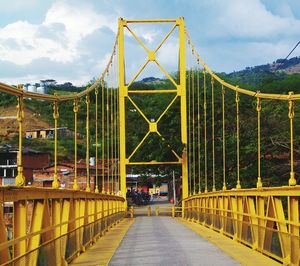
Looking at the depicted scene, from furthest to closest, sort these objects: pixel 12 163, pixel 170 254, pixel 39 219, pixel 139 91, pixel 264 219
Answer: pixel 139 91 < pixel 12 163 < pixel 170 254 < pixel 264 219 < pixel 39 219

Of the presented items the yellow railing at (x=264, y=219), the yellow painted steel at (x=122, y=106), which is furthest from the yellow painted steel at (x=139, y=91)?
the yellow railing at (x=264, y=219)

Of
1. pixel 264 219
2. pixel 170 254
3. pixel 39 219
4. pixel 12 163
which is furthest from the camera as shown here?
pixel 12 163

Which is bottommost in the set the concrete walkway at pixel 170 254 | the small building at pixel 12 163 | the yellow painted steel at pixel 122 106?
the concrete walkway at pixel 170 254

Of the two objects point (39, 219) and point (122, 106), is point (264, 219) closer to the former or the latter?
point (39, 219)

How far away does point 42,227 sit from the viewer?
8.84 m

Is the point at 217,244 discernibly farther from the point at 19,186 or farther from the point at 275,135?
the point at 275,135

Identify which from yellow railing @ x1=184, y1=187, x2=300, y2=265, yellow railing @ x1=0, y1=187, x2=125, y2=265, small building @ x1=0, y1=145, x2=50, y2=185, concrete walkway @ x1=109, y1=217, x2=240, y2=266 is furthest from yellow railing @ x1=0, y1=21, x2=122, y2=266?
yellow railing @ x1=184, y1=187, x2=300, y2=265

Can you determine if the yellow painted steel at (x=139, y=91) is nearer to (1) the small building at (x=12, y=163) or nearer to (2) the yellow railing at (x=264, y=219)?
(1) the small building at (x=12, y=163)

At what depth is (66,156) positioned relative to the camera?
60.7 m

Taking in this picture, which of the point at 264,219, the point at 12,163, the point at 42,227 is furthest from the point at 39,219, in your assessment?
the point at 12,163

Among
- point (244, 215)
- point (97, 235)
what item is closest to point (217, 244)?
point (244, 215)

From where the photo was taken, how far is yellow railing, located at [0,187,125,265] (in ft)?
23.7

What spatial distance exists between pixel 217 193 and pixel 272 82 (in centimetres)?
4172

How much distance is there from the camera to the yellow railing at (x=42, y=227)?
7227 mm
